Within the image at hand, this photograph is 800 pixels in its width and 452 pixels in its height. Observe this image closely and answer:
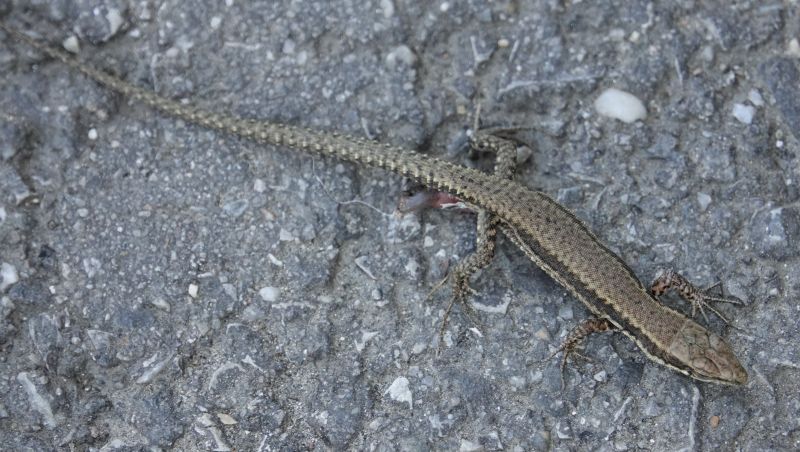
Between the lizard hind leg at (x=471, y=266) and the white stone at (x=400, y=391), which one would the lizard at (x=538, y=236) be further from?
the white stone at (x=400, y=391)

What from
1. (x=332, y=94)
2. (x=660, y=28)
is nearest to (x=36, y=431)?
(x=332, y=94)

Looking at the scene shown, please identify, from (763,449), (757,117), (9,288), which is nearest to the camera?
(763,449)

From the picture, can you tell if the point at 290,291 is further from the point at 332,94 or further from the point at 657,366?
the point at 657,366

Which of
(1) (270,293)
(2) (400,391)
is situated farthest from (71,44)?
(2) (400,391)

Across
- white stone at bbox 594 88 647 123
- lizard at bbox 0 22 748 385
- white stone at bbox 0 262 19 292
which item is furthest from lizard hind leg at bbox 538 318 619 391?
white stone at bbox 0 262 19 292

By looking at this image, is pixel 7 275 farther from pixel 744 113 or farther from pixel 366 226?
pixel 744 113

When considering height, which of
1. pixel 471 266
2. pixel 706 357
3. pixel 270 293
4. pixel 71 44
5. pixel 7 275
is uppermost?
pixel 71 44
